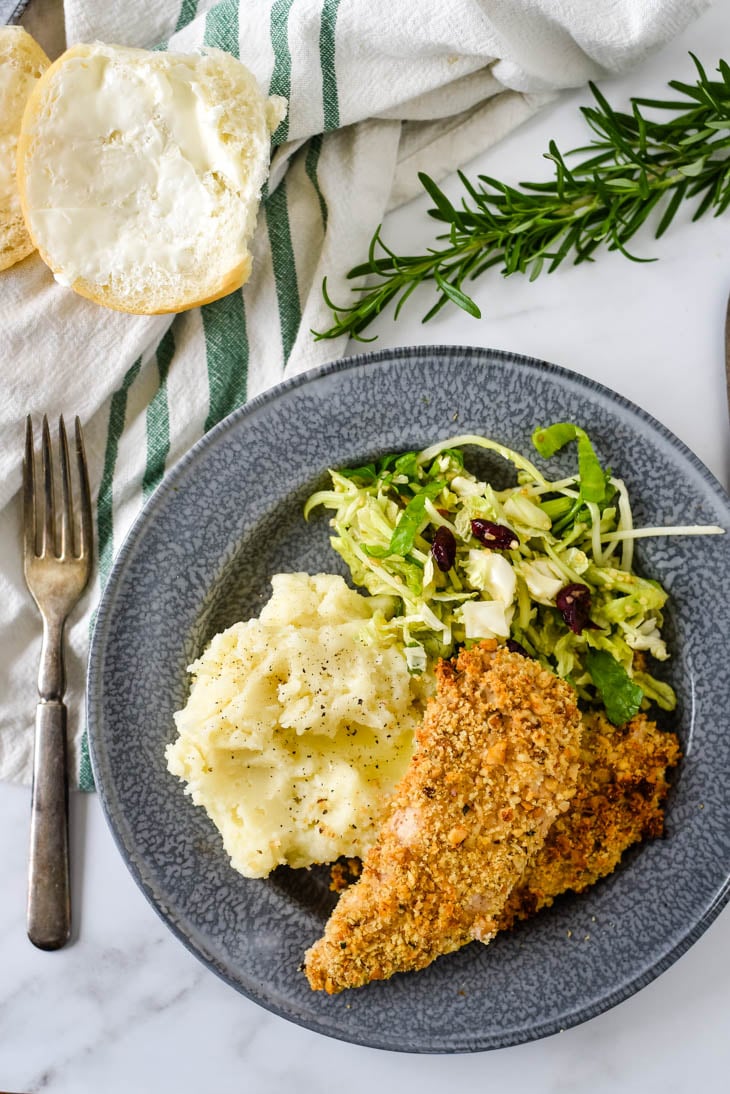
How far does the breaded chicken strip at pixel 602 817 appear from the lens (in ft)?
9.78

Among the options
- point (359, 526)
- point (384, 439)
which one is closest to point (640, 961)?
point (359, 526)

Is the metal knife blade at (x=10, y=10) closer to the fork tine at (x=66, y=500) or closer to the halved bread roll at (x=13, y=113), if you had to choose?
the halved bread roll at (x=13, y=113)

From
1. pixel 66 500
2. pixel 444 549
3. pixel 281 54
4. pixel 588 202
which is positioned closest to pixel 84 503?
pixel 66 500

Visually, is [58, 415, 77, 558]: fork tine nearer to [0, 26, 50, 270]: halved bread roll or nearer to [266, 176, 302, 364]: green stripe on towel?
[0, 26, 50, 270]: halved bread roll

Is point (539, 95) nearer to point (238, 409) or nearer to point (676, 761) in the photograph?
point (238, 409)

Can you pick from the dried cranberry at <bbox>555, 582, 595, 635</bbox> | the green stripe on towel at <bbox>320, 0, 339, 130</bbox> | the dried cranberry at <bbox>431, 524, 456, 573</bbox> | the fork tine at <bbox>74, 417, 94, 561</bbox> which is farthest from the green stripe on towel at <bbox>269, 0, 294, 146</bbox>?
the dried cranberry at <bbox>555, 582, 595, 635</bbox>

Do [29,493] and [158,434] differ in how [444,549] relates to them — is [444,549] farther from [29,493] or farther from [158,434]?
[29,493]

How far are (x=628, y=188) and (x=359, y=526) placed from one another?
1474 mm

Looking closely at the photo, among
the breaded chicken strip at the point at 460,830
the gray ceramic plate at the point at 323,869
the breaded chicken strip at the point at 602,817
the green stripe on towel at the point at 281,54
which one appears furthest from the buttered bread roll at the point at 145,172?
the breaded chicken strip at the point at 602,817

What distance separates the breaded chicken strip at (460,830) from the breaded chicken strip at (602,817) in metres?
0.19

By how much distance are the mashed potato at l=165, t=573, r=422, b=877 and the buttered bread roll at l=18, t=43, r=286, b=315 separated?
124 cm

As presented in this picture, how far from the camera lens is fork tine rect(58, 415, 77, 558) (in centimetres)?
334

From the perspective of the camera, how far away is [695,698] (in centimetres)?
308

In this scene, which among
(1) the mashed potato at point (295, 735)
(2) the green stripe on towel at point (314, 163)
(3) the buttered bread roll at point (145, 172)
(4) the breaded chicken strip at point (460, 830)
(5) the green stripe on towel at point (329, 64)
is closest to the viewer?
(4) the breaded chicken strip at point (460, 830)
